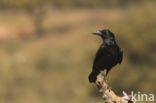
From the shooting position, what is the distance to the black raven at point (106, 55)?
Answer: 736 centimetres

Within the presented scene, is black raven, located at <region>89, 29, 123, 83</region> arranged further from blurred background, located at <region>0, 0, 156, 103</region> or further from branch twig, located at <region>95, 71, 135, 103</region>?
blurred background, located at <region>0, 0, 156, 103</region>

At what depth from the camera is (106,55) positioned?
24.7 feet

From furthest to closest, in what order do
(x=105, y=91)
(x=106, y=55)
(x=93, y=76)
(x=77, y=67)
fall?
(x=77, y=67)
(x=106, y=55)
(x=93, y=76)
(x=105, y=91)

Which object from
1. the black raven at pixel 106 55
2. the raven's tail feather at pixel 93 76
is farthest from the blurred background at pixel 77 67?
the raven's tail feather at pixel 93 76

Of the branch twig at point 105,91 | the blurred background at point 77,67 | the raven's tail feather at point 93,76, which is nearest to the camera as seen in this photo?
the branch twig at point 105,91

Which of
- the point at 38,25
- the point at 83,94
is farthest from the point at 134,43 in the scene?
the point at 38,25

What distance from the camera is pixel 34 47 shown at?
50875 mm

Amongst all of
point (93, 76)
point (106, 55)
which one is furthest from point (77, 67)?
point (93, 76)

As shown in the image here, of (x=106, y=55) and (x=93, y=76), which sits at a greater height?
(x=106, y=55)

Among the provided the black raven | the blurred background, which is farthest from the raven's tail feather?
the blurred background

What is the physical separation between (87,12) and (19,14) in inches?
330

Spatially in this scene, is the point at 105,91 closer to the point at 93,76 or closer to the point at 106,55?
the point at 93,76

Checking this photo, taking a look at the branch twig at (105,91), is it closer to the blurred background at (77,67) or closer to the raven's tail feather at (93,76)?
the raven's tail feather at (93,76)

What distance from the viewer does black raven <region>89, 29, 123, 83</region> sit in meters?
7.36
